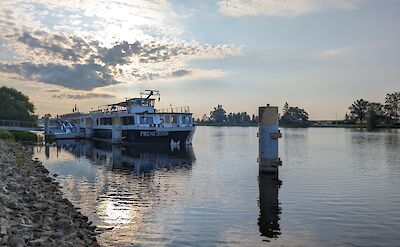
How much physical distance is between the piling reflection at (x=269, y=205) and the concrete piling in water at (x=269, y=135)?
85cm

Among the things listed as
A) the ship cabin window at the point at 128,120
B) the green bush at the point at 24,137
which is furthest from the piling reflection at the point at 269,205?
the green bush at the point at 24,137

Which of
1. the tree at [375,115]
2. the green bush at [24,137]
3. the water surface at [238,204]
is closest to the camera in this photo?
the water surface at [238,204]

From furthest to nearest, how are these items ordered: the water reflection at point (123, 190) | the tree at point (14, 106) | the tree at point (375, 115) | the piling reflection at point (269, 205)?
the tree at point (375, 115)
the tree at point (14, 106)
the water reflection at point (123, 190)
the piling reflection at point (269, 205)

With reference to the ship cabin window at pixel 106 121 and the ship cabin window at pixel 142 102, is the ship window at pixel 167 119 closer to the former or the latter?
the ship cabin window at pixel 142 102

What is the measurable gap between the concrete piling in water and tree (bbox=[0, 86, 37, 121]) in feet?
318

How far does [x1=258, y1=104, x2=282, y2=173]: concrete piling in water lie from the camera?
1111 inches

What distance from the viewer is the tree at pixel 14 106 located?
109 m

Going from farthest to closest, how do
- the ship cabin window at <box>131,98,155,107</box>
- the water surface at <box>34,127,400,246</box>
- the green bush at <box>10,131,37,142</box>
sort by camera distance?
the green bush at <box>10,131,37,142</box>, the ship cabin window at <box>131,98,155,107</box>, the water surface at <box>34,127,400,246</box>

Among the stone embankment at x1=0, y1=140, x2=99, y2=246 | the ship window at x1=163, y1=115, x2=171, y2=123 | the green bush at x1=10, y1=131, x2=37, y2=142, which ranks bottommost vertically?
the stone embankment at x1=0, y1=140, x2=99, y2=246

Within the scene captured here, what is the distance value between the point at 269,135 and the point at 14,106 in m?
101

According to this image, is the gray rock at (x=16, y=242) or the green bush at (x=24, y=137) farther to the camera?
the green bush at (x=24, y=137)

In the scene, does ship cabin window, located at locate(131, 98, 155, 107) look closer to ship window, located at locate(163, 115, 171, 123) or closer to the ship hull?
the ship hull

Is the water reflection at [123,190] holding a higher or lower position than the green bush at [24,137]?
lower

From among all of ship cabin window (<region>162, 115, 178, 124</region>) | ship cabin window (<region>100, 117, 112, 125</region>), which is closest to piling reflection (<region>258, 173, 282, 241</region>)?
ship cabin window (<region>162, 115, 178, 124</region>)
